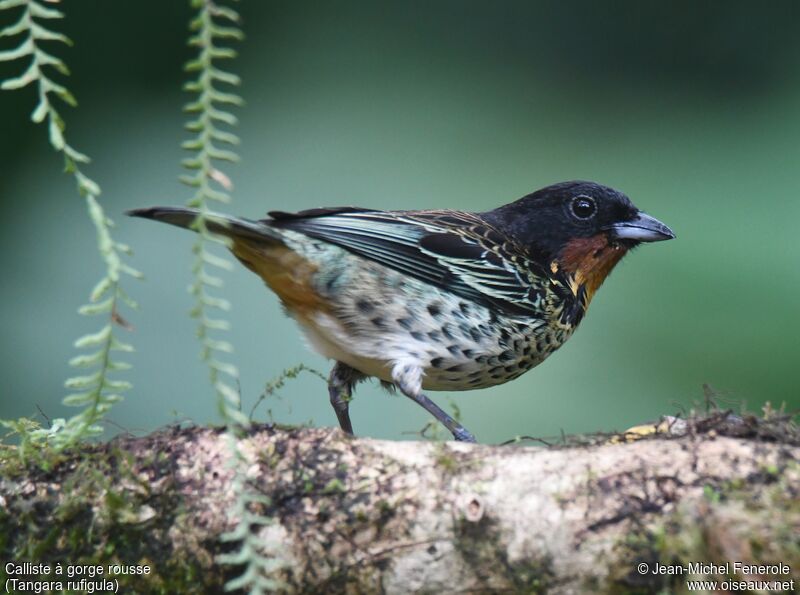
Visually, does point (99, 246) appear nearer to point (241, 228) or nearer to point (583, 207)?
point (241, 228)

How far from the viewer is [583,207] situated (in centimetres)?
451

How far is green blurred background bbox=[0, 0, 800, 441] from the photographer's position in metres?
5.52

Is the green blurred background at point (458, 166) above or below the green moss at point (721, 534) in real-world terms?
above

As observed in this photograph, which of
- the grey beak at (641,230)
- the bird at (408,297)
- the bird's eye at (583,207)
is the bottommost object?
the bird at (408,297)

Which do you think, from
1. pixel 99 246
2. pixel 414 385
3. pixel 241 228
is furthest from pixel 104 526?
pixel 414 385

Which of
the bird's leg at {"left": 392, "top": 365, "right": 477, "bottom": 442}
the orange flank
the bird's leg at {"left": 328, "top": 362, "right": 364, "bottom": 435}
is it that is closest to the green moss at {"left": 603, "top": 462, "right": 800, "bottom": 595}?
the bird's leg at {"left": 392, "top": 365, "right": 477, "bottom": 442}

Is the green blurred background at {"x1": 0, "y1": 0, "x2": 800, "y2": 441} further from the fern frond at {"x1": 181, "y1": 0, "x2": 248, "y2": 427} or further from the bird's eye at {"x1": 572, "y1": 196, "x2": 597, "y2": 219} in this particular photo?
the fern frond at {"x1": 181, "y1": 0, "x2": 248, "y2": 427}

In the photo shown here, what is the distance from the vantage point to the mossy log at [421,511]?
2.30 metres

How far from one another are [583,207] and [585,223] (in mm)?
82

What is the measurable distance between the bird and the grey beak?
0.04 m

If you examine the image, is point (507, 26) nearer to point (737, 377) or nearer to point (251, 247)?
Answer: point (737, 377)

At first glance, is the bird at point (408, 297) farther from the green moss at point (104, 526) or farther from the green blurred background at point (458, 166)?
the green blurred background at point (458, 166)

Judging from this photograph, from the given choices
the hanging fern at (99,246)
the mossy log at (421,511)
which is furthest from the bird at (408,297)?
the hanging fern at (99,246)

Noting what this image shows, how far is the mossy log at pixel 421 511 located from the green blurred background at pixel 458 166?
8.88 feet
